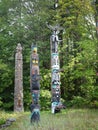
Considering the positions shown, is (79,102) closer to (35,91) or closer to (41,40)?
(41,40)

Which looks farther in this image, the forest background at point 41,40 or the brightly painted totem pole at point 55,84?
the forest background at point 41,40

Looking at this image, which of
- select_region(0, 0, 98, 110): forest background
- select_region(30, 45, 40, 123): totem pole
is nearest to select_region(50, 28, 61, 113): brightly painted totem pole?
select_region(30, 45, 40, 123): totem pole

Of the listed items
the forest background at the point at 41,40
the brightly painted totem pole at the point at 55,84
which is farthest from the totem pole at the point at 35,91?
the forest background at the point at 41,40

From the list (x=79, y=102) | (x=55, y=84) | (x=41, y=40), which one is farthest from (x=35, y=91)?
(x=41, y=40)

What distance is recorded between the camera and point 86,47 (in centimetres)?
1650

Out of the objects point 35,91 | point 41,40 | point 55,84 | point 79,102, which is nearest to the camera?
point 35,91

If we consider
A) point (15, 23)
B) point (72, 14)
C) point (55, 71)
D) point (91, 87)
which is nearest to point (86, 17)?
point (72, 14)

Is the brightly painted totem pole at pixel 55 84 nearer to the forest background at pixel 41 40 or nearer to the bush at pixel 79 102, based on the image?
the forest background at pixel 41 40

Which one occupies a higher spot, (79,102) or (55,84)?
(55,84)

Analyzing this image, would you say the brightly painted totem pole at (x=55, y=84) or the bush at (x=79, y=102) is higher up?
the brightly painted totem pole at (x=55, y=84)

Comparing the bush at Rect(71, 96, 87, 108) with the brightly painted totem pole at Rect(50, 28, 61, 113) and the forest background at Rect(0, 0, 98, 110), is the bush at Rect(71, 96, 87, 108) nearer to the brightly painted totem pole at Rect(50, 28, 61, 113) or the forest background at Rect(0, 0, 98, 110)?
the forest background at Rect(0, 0, 98, 110)

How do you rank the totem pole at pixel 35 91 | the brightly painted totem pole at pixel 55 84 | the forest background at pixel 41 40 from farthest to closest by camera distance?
1. the forest background at pixel 41 40
2. the brightly painted totem pole at pixel 55 84
3. the totem pole at pixel 35 91

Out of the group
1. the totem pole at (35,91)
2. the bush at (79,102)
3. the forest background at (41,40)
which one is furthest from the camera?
the forest background at (41,40)

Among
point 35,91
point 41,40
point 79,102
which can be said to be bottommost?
point 79,102
